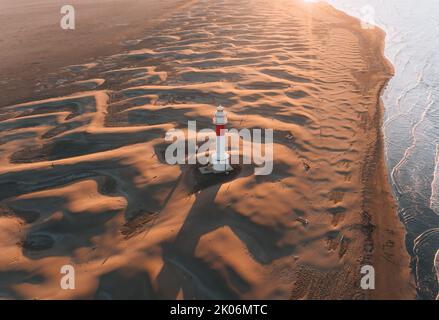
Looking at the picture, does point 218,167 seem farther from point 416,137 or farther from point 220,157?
point 416,137

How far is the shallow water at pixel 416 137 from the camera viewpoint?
534 cm

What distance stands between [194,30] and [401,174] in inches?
486

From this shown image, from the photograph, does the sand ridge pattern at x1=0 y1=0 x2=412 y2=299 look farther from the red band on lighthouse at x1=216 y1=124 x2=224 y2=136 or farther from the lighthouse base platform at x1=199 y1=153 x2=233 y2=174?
the red band on lighthouse at x1=216 y1=124 x2=224 y2=136

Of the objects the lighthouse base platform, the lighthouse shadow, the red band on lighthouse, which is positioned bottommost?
the lighthouse shadow

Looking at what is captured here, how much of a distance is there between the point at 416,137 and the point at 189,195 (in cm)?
628

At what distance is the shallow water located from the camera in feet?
17.5

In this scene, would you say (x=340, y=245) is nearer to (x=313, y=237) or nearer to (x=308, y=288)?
(x=313, y=237)

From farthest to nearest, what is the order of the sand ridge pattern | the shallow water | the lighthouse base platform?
the lighthouse base platform → the shallow water → the sand ridge pattern

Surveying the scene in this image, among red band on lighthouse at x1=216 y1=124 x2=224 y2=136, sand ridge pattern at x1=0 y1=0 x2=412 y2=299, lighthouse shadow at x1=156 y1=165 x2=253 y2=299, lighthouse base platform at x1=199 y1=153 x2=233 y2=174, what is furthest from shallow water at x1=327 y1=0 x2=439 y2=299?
red band on lighthouse at x1=216 y1=124 x2=224 y2=136

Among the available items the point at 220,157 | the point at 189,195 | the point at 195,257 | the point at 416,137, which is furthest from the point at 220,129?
the point at 416,137

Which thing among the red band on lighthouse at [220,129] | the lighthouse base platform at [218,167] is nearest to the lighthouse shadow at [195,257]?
the lighthouse base platform at [218,167]

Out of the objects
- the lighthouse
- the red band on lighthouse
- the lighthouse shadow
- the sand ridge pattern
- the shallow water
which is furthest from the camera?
the lighthouse

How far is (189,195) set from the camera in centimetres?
566

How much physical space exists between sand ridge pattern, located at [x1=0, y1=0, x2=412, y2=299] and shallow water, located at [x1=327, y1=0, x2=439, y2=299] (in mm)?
330
